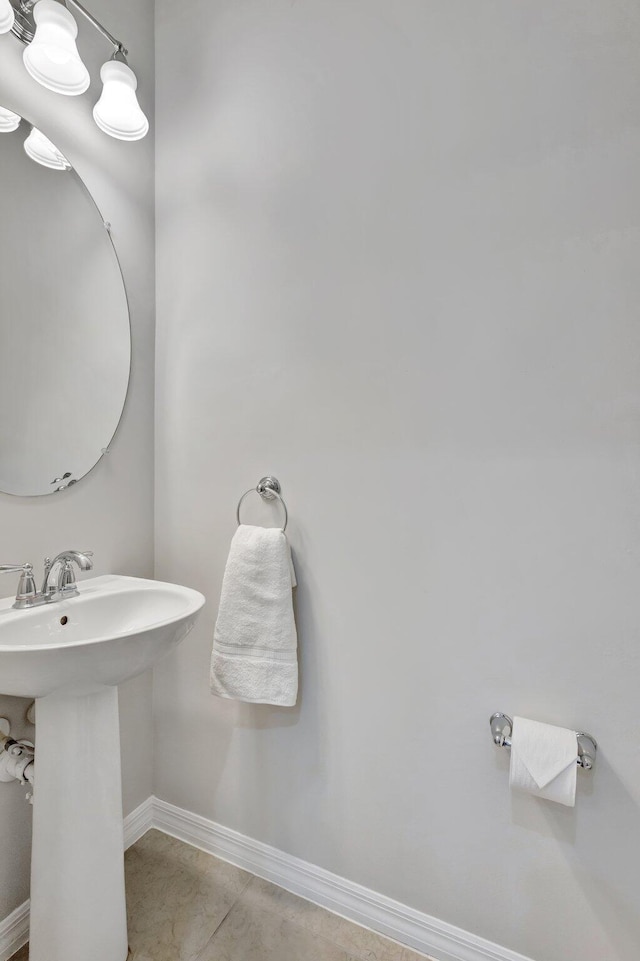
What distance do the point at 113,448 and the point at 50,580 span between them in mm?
415

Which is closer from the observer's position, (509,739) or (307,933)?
(509,739)

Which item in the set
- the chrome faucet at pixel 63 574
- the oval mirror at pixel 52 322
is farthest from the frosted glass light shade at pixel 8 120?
the chrome faucet at pixel 63 574

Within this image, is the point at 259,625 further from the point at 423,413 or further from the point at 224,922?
the point at 224,922

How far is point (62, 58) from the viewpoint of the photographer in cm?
103

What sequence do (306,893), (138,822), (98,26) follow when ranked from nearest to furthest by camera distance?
(98,26)
(306,893)
(138,822)

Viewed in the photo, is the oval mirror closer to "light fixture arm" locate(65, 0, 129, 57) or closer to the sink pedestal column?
"light fixture arm" locate(65, 0, 129, 57)

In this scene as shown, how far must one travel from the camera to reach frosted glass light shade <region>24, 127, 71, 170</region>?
109 cm

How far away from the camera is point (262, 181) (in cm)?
124

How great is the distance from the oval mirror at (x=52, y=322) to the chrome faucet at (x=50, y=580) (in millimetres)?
184

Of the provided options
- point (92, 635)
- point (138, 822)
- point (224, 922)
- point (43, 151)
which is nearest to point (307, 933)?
point (224, 922)

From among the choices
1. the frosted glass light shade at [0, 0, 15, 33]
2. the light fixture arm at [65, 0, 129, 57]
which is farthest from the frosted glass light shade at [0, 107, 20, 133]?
the light fixture arm at [65, 0, 129, 57]

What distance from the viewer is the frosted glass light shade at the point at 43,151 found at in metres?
1.09

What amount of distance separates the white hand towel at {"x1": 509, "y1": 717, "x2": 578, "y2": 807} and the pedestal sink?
728 millimetres

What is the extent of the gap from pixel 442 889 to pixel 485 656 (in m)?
0.58
